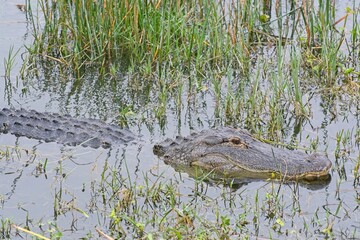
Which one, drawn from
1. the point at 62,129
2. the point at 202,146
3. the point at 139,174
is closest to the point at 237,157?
the point at 202,146

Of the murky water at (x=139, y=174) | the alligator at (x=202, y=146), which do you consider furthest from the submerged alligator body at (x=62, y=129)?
the murky water at (x=139, y=174)

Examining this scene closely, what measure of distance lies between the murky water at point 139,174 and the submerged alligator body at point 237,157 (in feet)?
0.55

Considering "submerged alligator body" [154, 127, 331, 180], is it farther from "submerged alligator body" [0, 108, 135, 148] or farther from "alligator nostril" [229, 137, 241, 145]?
"submerged alligator body" [0, 108, 135, 148]

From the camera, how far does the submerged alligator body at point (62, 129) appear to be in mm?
8430

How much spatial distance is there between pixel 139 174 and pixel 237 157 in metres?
0.93

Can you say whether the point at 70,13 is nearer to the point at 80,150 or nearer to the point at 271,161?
the point at 80,150

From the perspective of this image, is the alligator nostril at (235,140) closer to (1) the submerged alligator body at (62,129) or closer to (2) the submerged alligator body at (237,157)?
(2) the submerged alligator body at (237,157)

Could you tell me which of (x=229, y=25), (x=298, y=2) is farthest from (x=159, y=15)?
(x=298, y=2)

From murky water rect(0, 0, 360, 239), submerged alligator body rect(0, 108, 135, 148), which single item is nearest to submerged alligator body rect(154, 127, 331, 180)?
murky water rect(0, 0, 360, 239)

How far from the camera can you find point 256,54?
10797 mm

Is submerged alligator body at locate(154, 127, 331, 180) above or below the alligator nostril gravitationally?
below

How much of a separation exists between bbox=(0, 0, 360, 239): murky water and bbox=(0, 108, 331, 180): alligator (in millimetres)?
128

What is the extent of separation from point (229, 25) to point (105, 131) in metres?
2.60

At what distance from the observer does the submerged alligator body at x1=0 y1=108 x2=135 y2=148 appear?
8.43 meters
